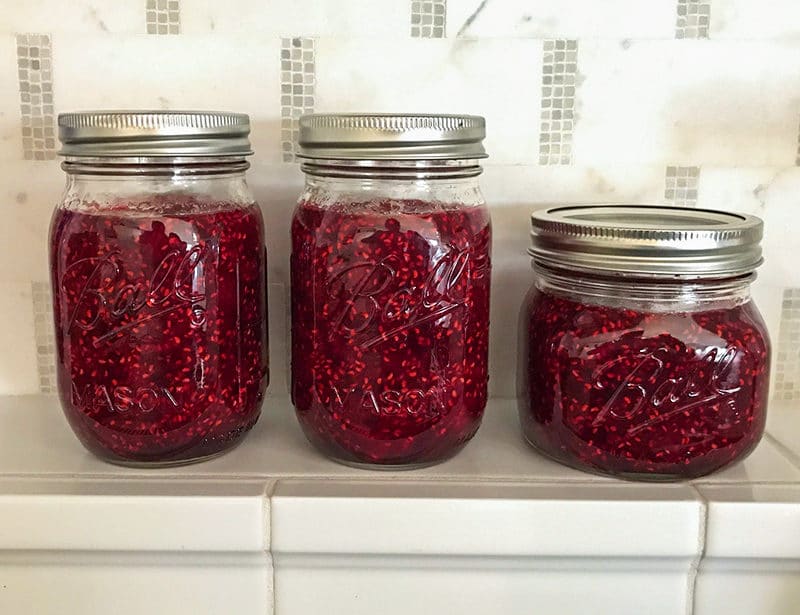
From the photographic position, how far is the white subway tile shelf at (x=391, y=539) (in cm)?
69

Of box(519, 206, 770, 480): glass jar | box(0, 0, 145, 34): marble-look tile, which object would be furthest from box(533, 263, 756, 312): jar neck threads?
box(0, 0, 145, 34): marble-look tile

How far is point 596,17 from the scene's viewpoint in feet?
2.83

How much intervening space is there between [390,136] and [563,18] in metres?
0.31

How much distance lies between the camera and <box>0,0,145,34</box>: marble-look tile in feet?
2.81

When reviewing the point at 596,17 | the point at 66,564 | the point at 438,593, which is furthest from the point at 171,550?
the point at 596,17

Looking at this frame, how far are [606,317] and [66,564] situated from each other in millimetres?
509

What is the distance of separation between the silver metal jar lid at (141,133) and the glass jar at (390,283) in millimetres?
84

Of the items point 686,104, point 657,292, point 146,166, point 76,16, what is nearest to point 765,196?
point 686,104

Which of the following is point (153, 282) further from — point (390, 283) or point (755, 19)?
point (755, 19)

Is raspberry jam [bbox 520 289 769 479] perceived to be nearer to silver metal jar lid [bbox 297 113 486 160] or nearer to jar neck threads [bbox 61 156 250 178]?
silver metal jar lid [bbox 297 113 486 160]

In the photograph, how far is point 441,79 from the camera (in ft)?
2.87

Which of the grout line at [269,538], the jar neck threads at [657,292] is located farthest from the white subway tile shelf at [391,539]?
the jar neck threads at [657,292]

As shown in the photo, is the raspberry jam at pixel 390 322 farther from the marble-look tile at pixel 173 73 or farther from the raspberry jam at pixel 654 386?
the marble-look tile at pixel 173 73

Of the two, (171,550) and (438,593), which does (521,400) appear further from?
(171,550)
